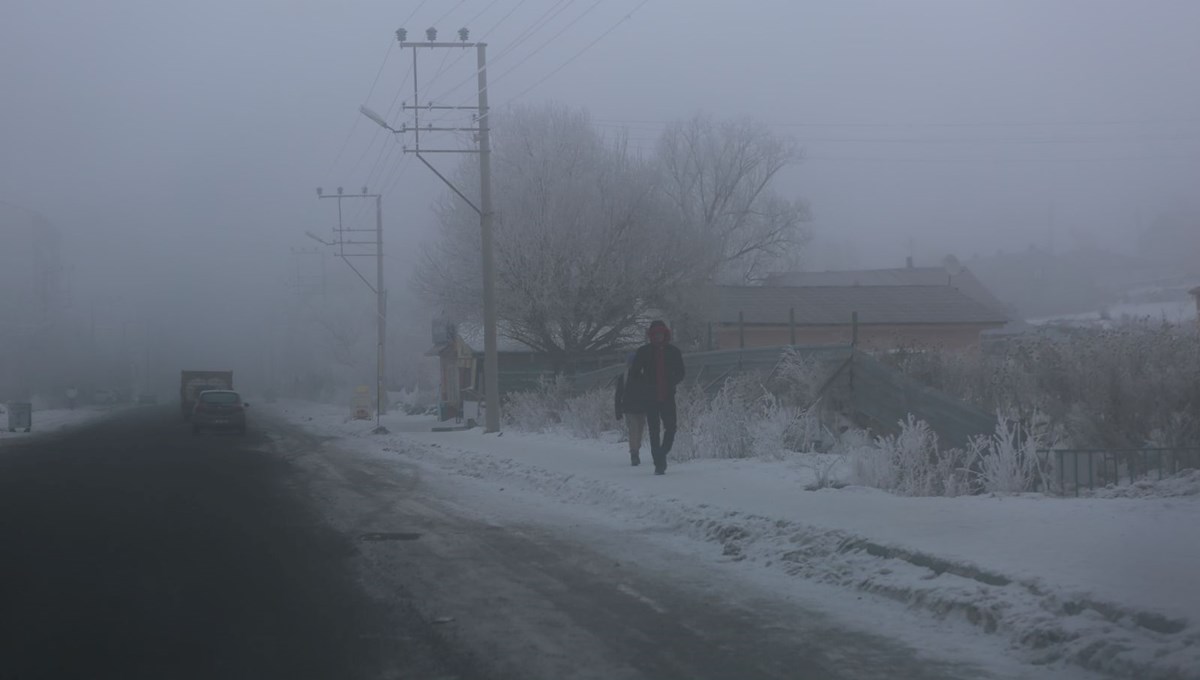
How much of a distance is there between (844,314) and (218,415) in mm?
Result: 24122

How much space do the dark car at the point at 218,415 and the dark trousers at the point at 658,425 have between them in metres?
27.4

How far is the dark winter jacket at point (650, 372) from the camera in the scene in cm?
1691

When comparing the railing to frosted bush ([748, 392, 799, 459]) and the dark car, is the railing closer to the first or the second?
frosted bush ([748, 392, 799, 459])

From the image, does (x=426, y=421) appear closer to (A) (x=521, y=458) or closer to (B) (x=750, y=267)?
(B) (x=750, y=267)

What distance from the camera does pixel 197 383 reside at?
66062 mm

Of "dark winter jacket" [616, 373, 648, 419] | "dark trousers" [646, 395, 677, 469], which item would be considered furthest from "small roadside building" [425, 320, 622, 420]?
"dark trousers" [646, 395, 677, 469]

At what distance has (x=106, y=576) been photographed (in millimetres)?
10477

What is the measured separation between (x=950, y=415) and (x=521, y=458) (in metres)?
8.36

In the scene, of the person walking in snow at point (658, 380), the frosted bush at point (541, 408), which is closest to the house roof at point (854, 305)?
the frosted bush at point (541, 408)

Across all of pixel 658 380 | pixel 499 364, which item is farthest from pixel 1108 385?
pixel 499 364

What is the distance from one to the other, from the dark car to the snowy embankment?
26863mm

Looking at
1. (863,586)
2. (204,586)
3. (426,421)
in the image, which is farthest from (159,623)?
(426,421)

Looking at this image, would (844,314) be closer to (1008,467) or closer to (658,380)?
(658,380)

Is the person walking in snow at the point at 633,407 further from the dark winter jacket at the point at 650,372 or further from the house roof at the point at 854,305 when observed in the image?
the house roof at the point at 854,305
